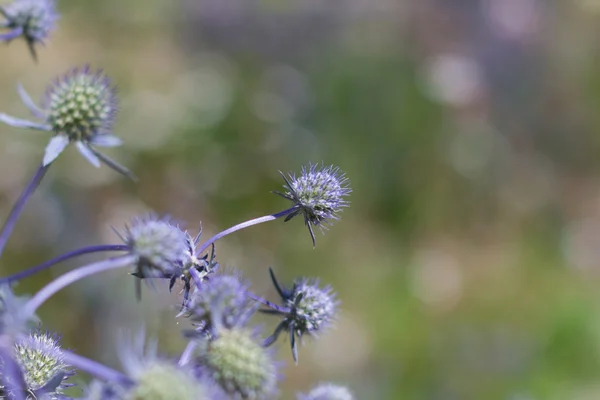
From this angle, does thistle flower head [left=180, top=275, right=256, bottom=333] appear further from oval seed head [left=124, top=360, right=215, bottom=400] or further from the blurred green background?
the blurred green background

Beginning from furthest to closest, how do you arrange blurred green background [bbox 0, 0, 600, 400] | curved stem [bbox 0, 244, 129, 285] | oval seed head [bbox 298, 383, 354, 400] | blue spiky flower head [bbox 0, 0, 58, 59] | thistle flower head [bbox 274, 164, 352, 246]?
blurred green background [bbox 0, 0, 600, 400] → blue spiky flower head [bbox 0, 0, 58, 59] → thistle flower head [bbox 274, 164, 352, 246] → oval seed head [bbox 298, 383, 354, 400] → curved stem [bbox 0, 244, 129, 285]

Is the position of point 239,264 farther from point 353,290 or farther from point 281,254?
point 353,290

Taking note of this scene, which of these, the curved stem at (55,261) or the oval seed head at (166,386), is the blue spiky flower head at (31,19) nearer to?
the curved stem at (55,261)

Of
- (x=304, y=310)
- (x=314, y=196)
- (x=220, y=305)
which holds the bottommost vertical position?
(x=220, y=305)

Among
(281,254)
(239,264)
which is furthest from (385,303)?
(239,264)

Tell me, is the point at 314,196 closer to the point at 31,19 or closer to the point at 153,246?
the point at 153,246

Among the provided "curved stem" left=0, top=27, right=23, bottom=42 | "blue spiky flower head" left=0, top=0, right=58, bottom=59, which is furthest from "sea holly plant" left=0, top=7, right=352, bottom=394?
"blue spiky flower head" left=0, top=0, right=58, bottom=59

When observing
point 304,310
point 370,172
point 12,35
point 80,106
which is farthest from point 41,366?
point 370,172

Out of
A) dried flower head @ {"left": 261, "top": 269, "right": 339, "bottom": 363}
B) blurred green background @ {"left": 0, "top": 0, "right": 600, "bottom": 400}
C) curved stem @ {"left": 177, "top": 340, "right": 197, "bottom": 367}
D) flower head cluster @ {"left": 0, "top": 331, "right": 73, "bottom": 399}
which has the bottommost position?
flower head cluster @ {"left": 0, "top": 331, "right": 73, "bottom": 399}
